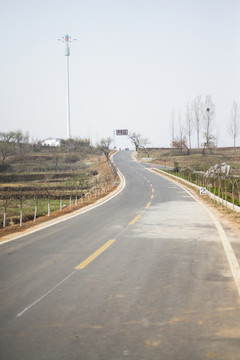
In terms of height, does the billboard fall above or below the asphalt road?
above

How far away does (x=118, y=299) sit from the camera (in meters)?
5.48

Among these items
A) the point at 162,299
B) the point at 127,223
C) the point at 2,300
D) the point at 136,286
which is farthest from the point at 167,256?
the point at 127,223

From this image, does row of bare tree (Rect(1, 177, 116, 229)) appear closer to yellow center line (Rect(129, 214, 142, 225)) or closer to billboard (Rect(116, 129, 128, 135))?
yellow center line (Rect(129, 214, 142, 225))

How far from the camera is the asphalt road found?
4.03 m

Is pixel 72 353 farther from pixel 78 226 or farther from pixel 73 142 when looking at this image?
pixel 73 142

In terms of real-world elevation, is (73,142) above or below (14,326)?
above

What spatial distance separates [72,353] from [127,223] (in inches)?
393

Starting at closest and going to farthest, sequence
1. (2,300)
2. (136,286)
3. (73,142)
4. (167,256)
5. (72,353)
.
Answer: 1. (72,353)
2. (2,300)
3. (136,286)
4. (167,256)
5. (73,142)

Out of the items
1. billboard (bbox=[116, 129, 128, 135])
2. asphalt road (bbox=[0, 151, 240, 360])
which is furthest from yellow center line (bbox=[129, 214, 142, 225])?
billboard (bbox=[116, 129, 128, 135])

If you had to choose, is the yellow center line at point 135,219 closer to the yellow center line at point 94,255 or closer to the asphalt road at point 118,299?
the asphalt road at point 118,299

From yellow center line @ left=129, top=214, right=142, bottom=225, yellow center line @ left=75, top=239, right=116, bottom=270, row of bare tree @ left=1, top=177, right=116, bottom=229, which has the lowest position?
row of bare tree @ left=1, top=177, right=116, bottom=229

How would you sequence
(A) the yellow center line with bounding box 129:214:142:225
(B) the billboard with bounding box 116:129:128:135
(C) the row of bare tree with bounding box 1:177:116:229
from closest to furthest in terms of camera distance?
(A) the yellow center line with bounding box 129:214:142:225 < (C) the row of bare tree with bounding box 1:177:116:229 < (B) the billboard with bounding box 116:129:128:135

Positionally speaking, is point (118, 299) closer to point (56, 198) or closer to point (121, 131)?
point (56, 198)

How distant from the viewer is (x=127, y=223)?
13.8m
